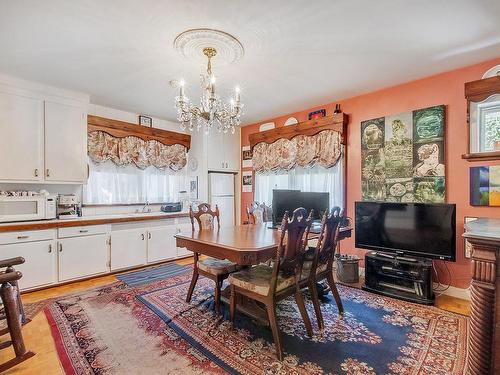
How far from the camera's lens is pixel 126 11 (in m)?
1.98

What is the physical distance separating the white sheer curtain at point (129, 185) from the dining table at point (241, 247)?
2.33m

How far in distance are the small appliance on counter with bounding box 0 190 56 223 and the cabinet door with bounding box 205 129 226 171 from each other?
2.60m

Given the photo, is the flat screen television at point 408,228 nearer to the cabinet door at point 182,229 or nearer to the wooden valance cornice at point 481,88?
the wooden valance cornice at point 481,88

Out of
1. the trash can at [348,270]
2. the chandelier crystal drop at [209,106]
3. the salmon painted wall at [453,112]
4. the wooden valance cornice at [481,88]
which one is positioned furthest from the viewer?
the trash can at [348,270]

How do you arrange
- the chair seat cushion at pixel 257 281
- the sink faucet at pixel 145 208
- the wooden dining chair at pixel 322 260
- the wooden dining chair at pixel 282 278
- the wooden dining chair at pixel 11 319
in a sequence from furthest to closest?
the sink faucet at pixel 145 208 → the wooden dining chair at pixel 322 260 → the chair seat cushion at pixel 257 281 → the wooden dining chair at pixel 282 278 → the wooden dining chair at pixel 11 319

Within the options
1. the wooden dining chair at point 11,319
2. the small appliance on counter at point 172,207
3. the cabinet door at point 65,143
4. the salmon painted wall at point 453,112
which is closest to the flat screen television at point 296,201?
the salmon painted wall at point 453,112

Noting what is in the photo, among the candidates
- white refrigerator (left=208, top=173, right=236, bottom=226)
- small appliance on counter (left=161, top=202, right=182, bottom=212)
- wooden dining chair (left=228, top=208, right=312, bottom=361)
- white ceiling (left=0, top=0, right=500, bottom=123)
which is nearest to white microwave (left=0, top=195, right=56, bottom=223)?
white ceiling (left=0, top=0, right=500, bottom=123)

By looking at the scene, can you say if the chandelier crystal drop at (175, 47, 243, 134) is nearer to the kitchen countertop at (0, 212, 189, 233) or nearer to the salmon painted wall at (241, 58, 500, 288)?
the kitchen countertop at (0, 212, 189, 233)

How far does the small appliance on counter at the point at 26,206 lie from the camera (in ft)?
10.2

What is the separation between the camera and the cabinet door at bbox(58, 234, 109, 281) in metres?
3.34

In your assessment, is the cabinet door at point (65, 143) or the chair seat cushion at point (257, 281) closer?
the chair seat cushion at point (257, 281)

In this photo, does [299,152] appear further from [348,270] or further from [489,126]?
[489,126]

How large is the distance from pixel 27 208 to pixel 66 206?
0.44 m

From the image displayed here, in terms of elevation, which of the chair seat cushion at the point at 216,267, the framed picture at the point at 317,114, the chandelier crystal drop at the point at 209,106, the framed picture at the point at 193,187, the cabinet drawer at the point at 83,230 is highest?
the framed picture at the point at 317,114
